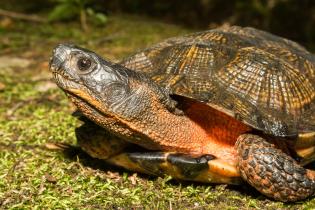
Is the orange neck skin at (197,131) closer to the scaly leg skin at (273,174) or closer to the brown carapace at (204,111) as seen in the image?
the brown carapace at (204,111)

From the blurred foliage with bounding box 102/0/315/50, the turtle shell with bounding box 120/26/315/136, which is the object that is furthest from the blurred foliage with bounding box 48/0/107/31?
the turtle shell with bounding box 120/26/315/136

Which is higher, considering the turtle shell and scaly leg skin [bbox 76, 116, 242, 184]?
the turtle shell

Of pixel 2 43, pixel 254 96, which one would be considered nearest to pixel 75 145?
pixel 254 96

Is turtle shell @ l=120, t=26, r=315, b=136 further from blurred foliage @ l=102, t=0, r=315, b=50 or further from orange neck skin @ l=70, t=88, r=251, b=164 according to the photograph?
blurred foliage @ l=102, t=0, r=315, b=50

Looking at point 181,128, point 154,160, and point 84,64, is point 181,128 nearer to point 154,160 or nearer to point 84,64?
point 154,160

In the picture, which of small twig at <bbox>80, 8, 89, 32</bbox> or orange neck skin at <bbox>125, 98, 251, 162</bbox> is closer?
orange neck skin at <bbox>125, 98, 251, 162</bbox>

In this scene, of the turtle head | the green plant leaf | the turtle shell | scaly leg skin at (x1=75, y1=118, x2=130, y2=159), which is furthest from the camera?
the green plant leaf
